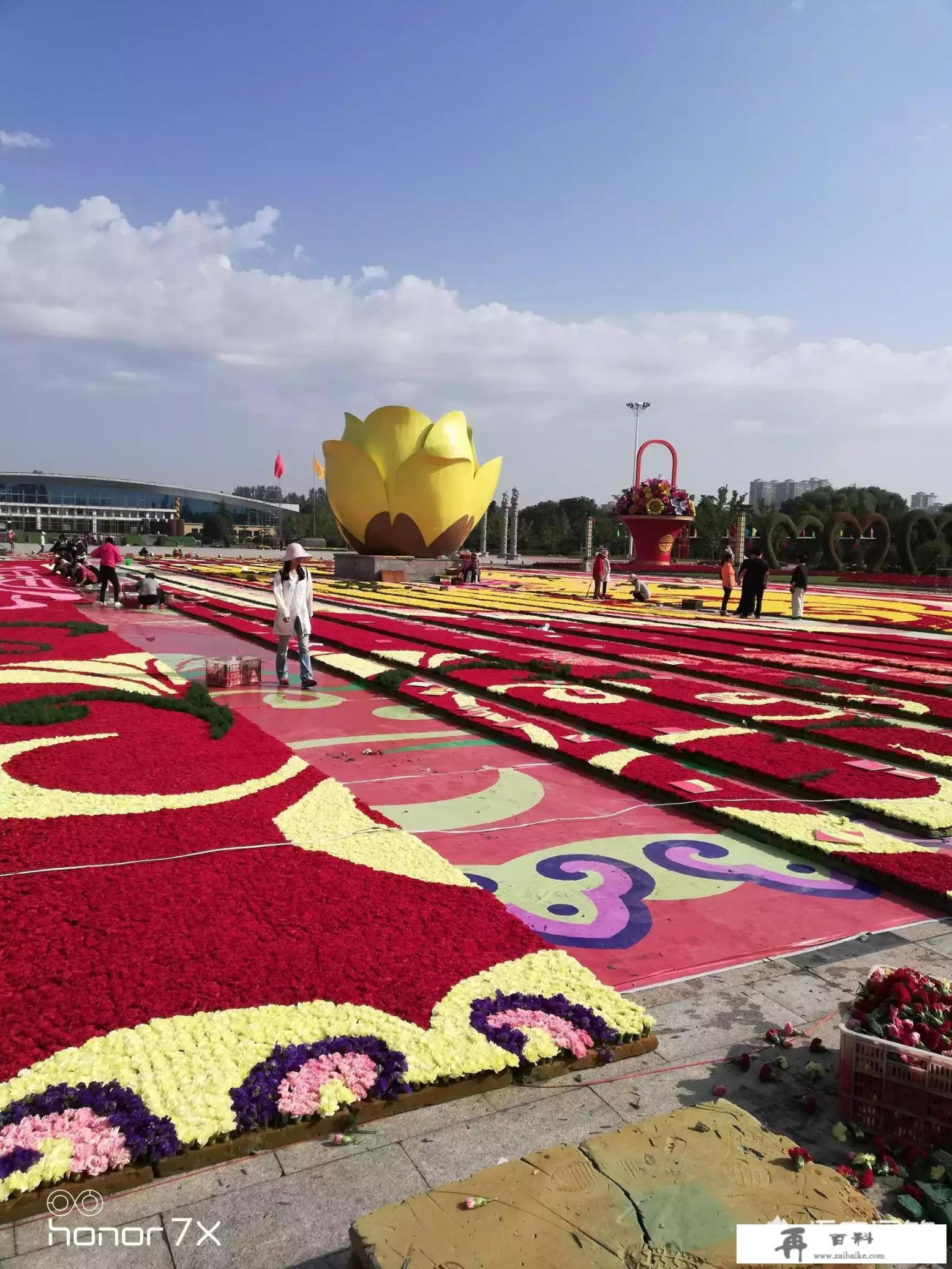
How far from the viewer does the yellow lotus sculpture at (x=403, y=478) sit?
27453 millimetres

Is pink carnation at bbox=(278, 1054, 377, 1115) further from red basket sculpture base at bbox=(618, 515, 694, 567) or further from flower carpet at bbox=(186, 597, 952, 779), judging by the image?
red basket sculpture base at bbox=(618, 515, 694, 567)

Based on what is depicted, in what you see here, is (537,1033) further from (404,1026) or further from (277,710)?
(277,710)

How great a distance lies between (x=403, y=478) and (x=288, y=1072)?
2581 centimetres

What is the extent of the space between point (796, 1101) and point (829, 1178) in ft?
1.71

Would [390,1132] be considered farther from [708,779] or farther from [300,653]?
[300,653]

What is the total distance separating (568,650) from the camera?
1182 centimetres

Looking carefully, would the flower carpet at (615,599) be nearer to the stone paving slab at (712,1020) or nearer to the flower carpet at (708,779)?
the flower carpet at (708,779)

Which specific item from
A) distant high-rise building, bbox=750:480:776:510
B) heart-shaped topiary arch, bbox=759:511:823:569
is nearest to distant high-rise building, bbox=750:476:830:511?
distant high-rise building, bbox=750:480:776:510

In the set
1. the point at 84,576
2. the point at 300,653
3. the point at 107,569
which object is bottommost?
the point at 300,653

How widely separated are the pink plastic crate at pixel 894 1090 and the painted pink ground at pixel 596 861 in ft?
3.03

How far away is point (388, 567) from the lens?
27.8 m

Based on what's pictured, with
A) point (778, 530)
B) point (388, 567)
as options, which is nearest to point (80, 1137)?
point (388, 567)

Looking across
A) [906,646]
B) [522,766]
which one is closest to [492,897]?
[522,766]

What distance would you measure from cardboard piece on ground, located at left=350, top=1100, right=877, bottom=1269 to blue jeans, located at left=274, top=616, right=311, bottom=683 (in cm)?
687
